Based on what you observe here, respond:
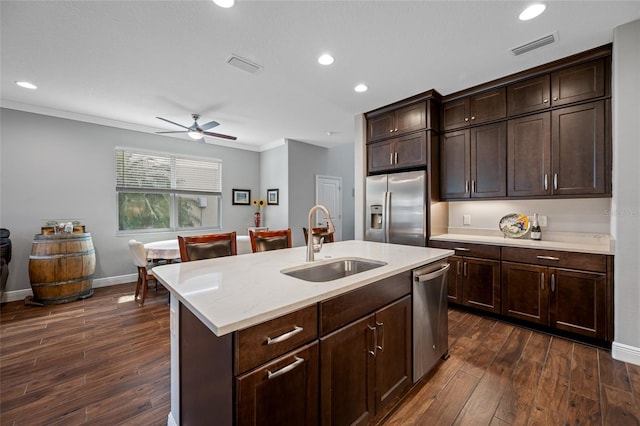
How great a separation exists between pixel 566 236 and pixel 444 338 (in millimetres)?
1957

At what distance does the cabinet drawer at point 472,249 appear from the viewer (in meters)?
2.84

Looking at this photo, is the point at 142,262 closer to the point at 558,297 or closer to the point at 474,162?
the point at 474,162

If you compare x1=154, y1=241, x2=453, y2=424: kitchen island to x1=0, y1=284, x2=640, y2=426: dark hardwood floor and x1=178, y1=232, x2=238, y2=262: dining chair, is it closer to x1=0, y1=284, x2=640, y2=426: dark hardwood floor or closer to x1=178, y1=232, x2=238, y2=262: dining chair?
x1=0, y1=284, x2=640, y2=426: dark hardwood floor

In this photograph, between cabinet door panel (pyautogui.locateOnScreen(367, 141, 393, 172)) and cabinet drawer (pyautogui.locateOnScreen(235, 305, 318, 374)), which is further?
cabinet door panel (pyautogui.locateOnScreen(367, 141, 393, 172))

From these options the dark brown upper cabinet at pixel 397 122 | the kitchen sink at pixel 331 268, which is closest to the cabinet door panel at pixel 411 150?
the dark brown upper cabinet at pixel 397 122

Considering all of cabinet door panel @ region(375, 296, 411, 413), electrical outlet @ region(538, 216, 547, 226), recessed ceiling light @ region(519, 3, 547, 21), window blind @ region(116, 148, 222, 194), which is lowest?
cabinet door panel @ region(375, 296, 411, 413)

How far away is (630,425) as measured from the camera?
59.3 inches

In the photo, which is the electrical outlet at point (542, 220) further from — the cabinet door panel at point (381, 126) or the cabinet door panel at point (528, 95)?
the cabinet door panel at point (381, 126)

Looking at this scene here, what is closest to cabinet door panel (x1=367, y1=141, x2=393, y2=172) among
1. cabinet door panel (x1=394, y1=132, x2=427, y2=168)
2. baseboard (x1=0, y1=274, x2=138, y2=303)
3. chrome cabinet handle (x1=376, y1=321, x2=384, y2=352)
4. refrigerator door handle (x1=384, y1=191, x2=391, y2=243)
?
cabinet door panel (x1=394, y1=132, x2=427, y2=168)

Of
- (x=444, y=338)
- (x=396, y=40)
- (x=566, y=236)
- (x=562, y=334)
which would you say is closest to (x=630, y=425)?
(x=444, y=338)

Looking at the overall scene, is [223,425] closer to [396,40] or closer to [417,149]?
[396,40]

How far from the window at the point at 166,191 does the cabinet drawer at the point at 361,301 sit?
469cm

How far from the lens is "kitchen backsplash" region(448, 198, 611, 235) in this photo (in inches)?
107

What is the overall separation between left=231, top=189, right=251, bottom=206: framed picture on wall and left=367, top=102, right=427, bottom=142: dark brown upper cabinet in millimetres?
3182
